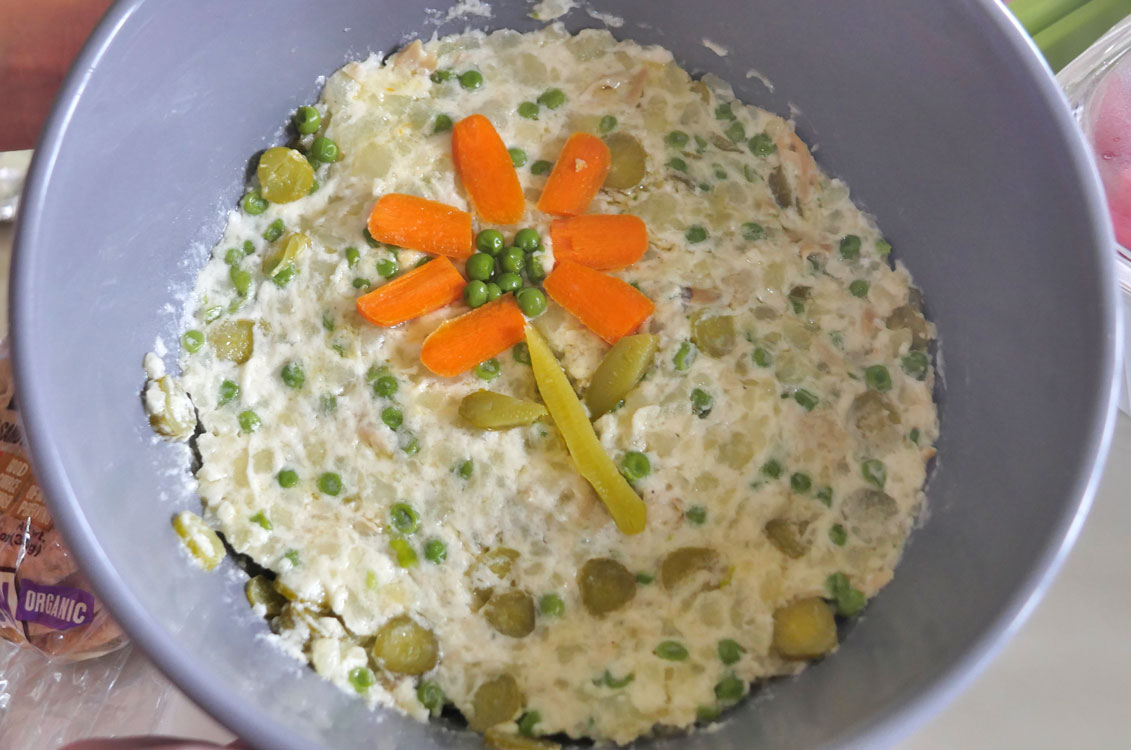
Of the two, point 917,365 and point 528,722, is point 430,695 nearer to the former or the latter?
point 528,722

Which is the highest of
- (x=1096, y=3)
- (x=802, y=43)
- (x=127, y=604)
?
(x=1096, y=3)

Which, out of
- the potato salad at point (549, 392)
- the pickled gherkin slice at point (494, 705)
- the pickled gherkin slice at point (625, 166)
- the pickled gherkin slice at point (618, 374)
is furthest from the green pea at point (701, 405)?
the pickled gherkin slice at point (494, 705)

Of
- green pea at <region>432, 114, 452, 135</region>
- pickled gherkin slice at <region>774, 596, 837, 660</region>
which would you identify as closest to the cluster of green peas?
green pea at <region>432, 114, 452, 135</region>

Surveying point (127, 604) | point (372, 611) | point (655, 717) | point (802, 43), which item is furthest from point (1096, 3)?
point (127, 604)

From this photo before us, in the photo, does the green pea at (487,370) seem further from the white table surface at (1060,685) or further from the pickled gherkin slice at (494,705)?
the white table surface at (1060,685)

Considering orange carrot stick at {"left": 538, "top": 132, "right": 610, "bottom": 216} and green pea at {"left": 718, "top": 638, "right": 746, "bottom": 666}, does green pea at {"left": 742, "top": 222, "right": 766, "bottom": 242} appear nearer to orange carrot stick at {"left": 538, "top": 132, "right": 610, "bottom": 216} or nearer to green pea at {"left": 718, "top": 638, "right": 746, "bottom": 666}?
orange carrot stick at {"left": 538, "top": 132, "right": 610, "bottom": 216}

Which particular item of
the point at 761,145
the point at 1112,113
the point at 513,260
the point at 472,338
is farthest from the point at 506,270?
the point at 1112,113

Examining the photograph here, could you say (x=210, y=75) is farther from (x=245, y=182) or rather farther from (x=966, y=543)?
(x=966, y=543)
